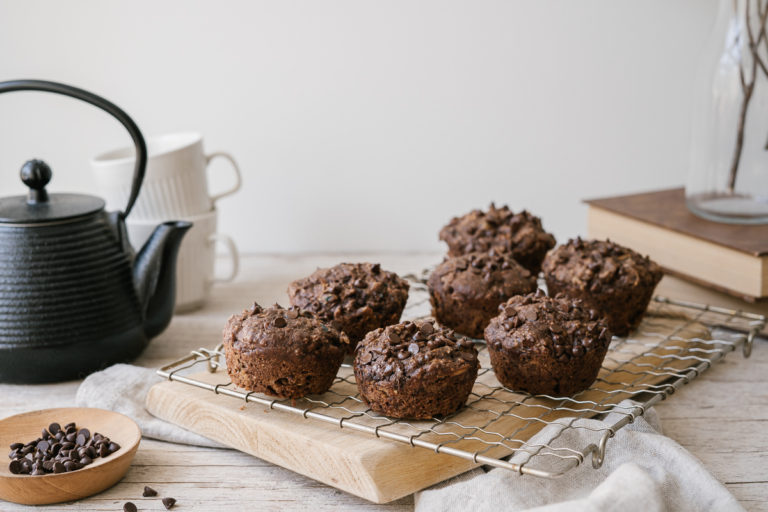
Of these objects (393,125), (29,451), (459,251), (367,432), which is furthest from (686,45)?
→ (29,451)

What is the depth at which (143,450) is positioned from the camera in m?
1.80

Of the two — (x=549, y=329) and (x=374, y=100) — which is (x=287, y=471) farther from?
(x=374, y=100)

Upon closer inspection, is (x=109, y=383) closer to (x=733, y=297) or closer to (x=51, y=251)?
(x=51, y=251)

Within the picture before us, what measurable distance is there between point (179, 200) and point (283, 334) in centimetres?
104

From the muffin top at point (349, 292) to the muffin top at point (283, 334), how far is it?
0.16 metres

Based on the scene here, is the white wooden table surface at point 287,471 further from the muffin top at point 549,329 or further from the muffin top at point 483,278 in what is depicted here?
the muffin top at point 483,278

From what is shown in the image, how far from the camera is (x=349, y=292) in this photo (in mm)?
1949

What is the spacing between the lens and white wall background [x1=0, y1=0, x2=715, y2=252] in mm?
3180

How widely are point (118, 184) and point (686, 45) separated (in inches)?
84.7

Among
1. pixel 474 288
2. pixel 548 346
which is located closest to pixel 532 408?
pixel 548 346

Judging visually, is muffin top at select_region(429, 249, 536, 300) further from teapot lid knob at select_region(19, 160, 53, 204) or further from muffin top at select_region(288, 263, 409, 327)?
teapot lid knob at select_region(19, 160, 53, 204)

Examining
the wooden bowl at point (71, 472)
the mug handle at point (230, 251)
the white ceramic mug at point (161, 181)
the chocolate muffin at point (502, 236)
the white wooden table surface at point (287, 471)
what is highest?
the white ceramic mug at point (161, 181)

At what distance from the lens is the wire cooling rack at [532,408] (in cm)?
153

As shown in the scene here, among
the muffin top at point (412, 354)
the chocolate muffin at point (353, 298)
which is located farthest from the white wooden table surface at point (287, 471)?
the chocolate muffin at point (353, 298)
